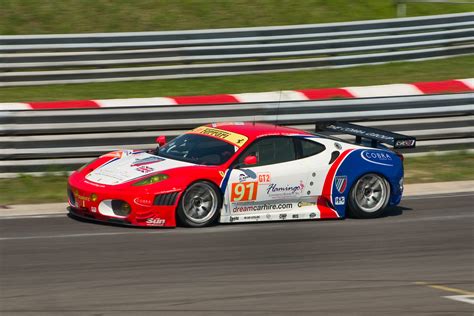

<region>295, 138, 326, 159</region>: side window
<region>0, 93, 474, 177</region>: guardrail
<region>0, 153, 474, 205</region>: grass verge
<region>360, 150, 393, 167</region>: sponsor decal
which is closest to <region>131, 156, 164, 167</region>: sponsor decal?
<region>0, 153, 474, 205</region>: grass verge

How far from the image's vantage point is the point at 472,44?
20.1 meters

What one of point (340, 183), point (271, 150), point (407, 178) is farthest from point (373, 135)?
point (407, 178)

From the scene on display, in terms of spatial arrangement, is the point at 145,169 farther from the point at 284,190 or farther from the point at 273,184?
the point at 284,190

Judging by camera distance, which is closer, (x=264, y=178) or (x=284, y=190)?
(x=264, y=178)

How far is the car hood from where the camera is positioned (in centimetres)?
1005

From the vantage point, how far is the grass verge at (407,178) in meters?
11.4

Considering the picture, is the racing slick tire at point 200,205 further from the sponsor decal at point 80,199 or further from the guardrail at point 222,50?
the guardrail at point 222,50

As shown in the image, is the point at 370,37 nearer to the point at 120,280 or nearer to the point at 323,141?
the point at 323,141

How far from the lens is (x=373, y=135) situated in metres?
11.5

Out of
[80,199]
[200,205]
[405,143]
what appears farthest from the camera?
[405,143]

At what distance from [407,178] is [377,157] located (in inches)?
92.0

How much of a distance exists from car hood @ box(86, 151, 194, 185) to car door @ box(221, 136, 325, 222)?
0.63 m

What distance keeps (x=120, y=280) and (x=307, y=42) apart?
434 inches

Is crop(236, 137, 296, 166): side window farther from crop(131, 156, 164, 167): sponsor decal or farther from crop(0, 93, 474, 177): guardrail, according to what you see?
crop(0, 93, 474, 177): guardrail
